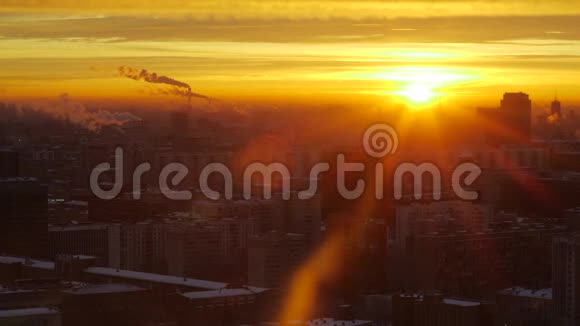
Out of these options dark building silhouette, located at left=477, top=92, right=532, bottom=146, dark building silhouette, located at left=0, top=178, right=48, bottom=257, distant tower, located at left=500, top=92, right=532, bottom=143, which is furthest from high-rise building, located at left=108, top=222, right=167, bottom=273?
distant tower, located at left=500, top=92, right=532, bottom=143

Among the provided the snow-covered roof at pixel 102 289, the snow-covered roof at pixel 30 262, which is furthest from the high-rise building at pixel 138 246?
the snow-covered roof at pixel 102 289

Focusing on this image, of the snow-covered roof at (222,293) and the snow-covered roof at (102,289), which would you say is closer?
the snow-covered roof at (102,289)

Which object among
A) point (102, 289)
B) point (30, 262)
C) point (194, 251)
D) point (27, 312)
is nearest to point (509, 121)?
point (194, 251)

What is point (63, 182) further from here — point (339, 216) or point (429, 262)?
point (429, 262)

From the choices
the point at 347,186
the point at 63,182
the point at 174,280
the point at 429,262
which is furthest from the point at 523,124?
the point at 174,280

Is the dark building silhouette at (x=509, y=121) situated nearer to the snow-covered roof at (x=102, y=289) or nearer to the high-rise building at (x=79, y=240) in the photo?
the high-rise building at (x=79, y=240)
